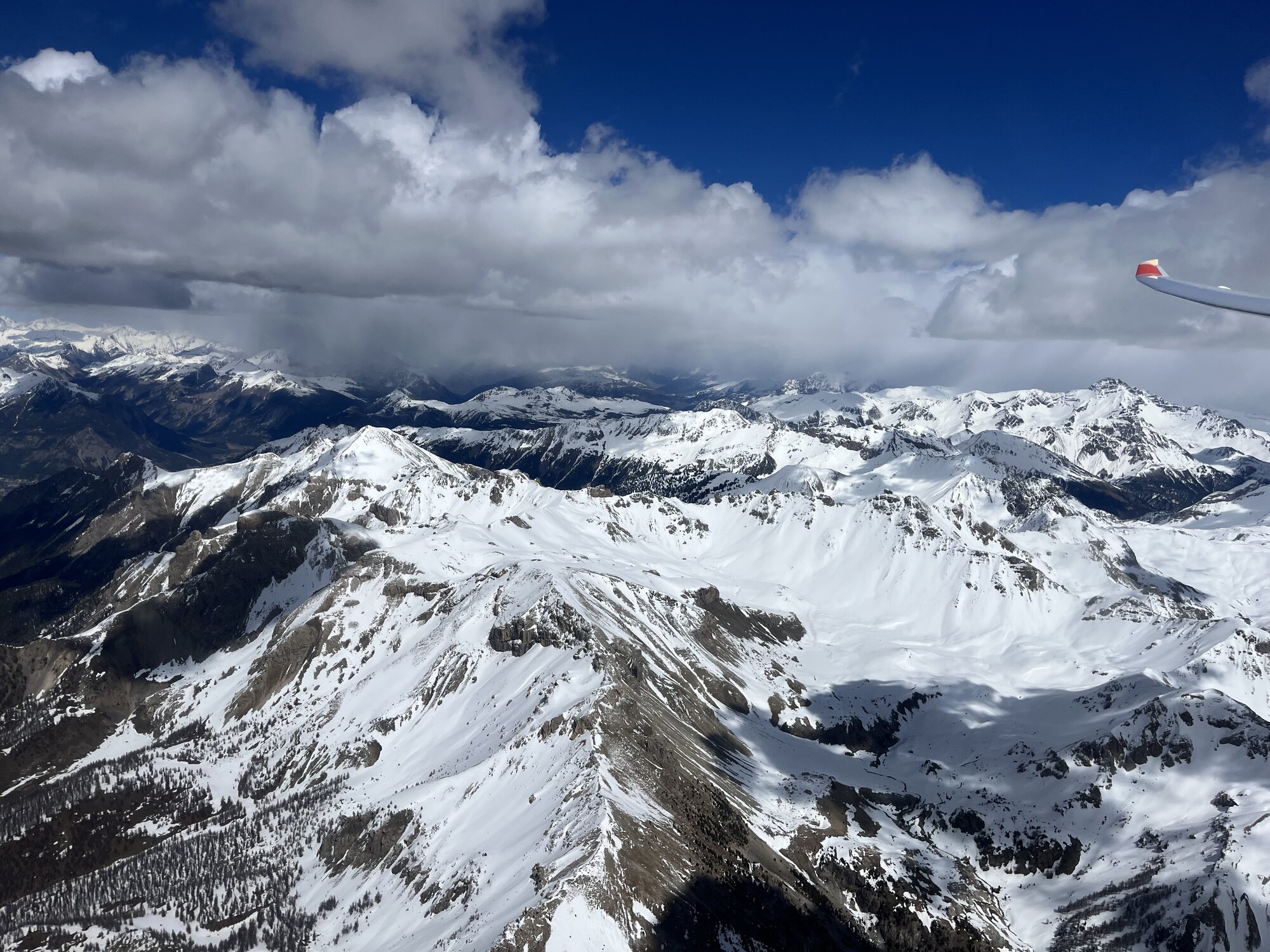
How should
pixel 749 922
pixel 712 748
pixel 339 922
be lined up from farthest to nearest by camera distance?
pixel 712 748, pixel 339 922, pixel 749 922

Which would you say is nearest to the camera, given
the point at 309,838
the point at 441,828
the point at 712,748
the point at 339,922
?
the point at 339,922

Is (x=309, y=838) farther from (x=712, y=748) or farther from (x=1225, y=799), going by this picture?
(x=1225, y=799)

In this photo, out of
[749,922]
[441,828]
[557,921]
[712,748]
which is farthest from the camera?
[712,748]

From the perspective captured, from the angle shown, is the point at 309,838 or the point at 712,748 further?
the point at 712,748

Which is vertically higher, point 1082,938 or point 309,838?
point 1082,938

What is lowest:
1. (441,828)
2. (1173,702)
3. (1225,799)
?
(441,828)

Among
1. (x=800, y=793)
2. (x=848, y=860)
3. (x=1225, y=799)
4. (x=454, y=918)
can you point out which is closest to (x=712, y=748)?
(x=800, y=793)

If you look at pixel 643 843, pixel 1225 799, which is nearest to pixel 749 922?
pixel 643 843

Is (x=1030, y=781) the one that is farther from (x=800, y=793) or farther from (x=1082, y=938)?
(x=800, y=793)

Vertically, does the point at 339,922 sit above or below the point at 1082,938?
below
